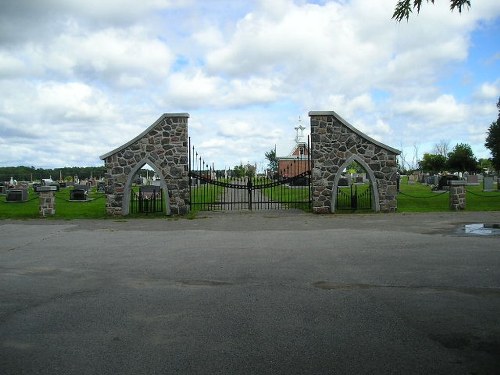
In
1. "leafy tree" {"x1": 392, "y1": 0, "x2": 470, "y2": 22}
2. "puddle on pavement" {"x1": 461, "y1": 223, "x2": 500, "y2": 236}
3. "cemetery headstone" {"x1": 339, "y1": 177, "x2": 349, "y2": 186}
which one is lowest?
"puddle on pavement" {"x1": 461, "y1": 223, "x2": 500, "y2": 236}

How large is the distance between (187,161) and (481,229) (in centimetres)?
1056

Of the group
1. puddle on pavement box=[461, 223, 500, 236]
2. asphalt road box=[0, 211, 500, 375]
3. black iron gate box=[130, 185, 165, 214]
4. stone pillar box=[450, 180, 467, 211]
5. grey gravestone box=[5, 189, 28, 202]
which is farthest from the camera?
grey gravestone box=[5, 189, 28, 202]

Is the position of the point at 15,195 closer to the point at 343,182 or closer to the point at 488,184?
the point at 343,182

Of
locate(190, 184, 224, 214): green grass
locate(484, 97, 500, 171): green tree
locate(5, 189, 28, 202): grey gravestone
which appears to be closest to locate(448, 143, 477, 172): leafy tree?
locate(484, 97, 500, 171): green tree

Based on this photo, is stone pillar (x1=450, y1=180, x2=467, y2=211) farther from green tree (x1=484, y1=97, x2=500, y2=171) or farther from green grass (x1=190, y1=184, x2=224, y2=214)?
green tree (x1=484, y1=97, x2=500, y2=171)

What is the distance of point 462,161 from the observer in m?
57.8

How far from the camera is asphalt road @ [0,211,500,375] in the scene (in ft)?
12.8

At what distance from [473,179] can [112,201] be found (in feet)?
112

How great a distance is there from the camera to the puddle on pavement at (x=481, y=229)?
11152 millimetres

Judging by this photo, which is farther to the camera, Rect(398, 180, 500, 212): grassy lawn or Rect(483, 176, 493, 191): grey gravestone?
Rect(483, 176, 493, 191): grey gravestone

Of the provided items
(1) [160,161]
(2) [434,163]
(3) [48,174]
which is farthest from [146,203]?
(2) [434,163]

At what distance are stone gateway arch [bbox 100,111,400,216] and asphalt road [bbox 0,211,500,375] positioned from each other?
6.83 m

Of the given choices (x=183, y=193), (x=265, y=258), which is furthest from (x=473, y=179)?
(x=265, y=258)

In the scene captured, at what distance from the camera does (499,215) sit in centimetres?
1545
